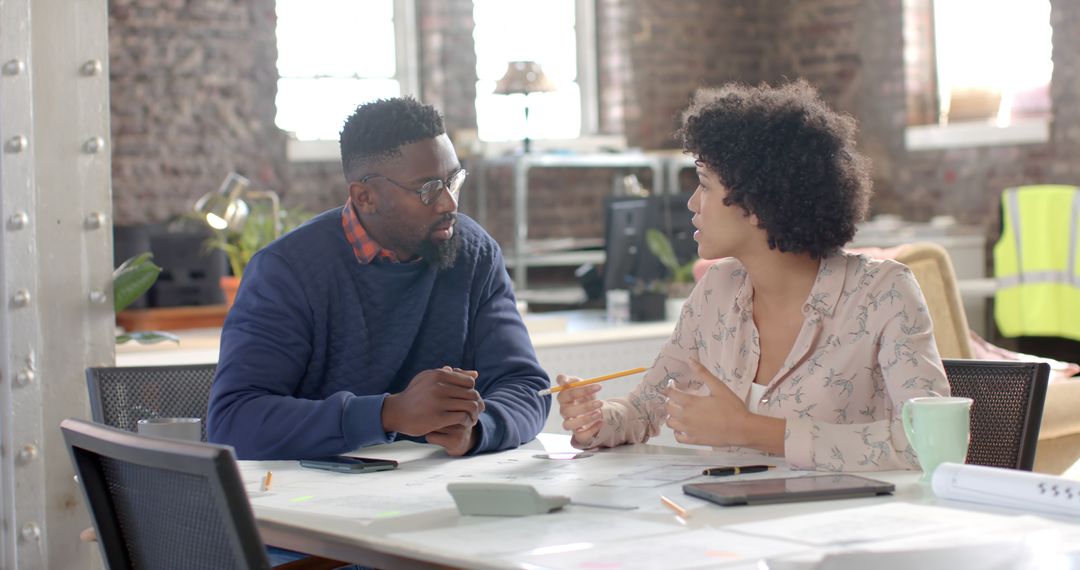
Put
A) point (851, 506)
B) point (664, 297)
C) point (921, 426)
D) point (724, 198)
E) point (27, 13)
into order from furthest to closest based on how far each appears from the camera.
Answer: point (664, 297)
point (27, 13)
point (724, 198)
point (921, 426)
point (851, 506)

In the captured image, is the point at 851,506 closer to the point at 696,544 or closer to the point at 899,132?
the point at 696,544

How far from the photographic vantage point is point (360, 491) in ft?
5.73

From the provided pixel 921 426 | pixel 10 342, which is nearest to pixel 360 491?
pixel 921 426

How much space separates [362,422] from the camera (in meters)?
2.00

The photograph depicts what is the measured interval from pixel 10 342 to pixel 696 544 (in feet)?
5.04

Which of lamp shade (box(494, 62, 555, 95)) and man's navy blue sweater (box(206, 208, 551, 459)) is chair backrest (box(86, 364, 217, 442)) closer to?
man's navy blue sweater (box(206, 208, 551, 459))

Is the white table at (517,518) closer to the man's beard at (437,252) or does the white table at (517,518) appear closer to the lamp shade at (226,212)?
the man's beard at (437,252)

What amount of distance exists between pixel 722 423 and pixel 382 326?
2.11 feet

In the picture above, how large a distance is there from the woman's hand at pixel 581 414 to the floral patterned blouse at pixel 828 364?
0.05 feet

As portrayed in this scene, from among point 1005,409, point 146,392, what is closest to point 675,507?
point 1005,409

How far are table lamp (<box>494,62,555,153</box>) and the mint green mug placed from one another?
6.43 meters

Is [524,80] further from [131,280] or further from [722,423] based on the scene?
[722,423]

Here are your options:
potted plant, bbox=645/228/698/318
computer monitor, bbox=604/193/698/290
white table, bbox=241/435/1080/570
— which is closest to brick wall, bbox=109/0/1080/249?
computer monitor, bbox=604/193/698/290

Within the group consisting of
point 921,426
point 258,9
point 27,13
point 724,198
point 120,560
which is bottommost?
point 120,560
